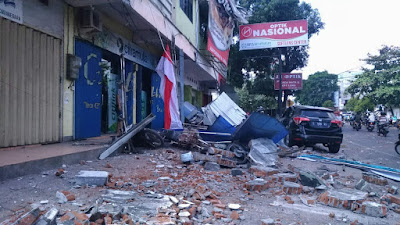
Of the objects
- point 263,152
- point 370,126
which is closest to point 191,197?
point 263,152

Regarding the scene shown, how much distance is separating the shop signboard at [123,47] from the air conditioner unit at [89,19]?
588 mm

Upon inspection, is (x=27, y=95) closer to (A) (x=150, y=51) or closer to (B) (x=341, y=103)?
(A) (x=150, y=51)

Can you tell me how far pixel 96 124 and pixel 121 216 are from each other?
479 cm

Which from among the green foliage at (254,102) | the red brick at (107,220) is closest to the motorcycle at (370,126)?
the green foliage at (254,102)

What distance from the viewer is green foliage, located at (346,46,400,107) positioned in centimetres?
2222

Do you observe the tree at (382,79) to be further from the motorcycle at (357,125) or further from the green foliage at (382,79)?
the motorcycle at (357,125)

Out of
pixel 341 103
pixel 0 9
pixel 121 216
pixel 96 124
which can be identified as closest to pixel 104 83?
pixel 96 124

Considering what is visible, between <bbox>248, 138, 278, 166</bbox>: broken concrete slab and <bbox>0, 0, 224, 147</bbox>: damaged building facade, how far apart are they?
3.20m

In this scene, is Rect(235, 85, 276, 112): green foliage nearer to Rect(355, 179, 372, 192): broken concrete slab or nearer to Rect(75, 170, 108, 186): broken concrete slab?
Rect(355, 179, 372, 192): broken concrete slab

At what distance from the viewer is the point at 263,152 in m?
6.47

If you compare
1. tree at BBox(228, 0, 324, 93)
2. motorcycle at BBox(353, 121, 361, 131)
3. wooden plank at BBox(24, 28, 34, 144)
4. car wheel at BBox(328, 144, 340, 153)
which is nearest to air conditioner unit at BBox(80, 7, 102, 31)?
wooden plank at BBox(24, 28, 34, 144)

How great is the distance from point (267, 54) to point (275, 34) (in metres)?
5.67

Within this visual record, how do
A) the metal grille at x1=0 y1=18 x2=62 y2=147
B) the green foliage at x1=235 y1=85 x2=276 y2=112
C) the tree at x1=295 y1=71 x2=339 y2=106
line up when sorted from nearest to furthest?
1. the metal grille at x1=0 y1=18 x2=62 y2=147
2. the green foliage at x1=235 y1=85 x2=276 y2=112
3. the tree at x1=295 y1=71 x2=339 y2=106

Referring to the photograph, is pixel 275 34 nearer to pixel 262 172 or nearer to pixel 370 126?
pixel 370 126
